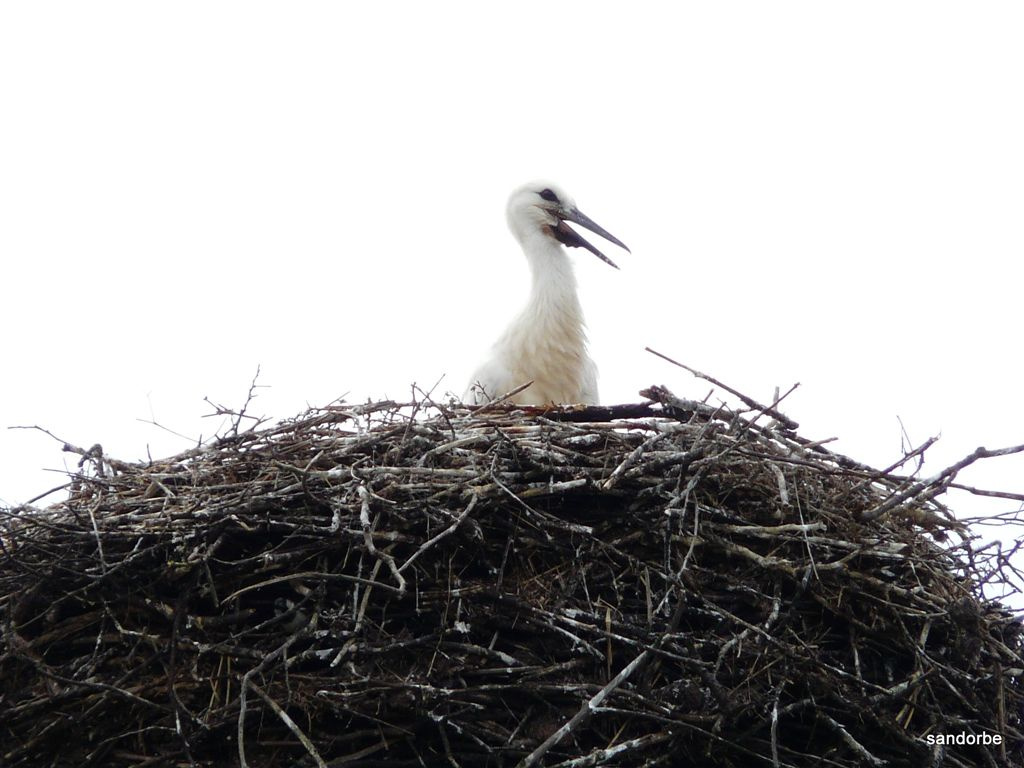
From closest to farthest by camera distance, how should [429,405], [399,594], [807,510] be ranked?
[399,594], [807,510], [429,405]

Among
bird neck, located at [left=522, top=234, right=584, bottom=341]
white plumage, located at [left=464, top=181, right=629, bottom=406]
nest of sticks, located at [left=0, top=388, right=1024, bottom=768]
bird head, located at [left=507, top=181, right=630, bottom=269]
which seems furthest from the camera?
bird head, located at [left=507, top=181, right=630, bottom=269]

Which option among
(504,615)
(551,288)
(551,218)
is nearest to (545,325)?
(551,288)

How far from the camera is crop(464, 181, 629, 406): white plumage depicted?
13.9ft

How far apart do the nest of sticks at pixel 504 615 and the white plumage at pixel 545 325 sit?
3.78 feet

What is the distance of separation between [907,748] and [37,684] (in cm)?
184

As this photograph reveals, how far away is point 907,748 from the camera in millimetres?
2637

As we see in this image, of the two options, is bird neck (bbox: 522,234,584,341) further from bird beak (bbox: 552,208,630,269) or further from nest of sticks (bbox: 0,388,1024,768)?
nest of sticks (bbox: 0,388,1024,768)

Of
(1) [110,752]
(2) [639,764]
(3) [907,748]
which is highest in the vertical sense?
(3) [907,748]

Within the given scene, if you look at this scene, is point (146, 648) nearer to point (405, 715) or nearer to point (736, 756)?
point (405, 715)

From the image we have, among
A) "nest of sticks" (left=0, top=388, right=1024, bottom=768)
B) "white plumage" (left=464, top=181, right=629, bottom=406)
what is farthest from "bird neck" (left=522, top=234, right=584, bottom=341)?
"nest of sticks" (left=0, top=388, right=1024, bottom=768)

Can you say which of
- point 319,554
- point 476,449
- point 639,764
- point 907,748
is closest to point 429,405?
point 476,449

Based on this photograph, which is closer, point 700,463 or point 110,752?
point 110,752

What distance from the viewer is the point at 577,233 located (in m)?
4.66

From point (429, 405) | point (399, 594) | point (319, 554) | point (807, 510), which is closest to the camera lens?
point (399, 594)
